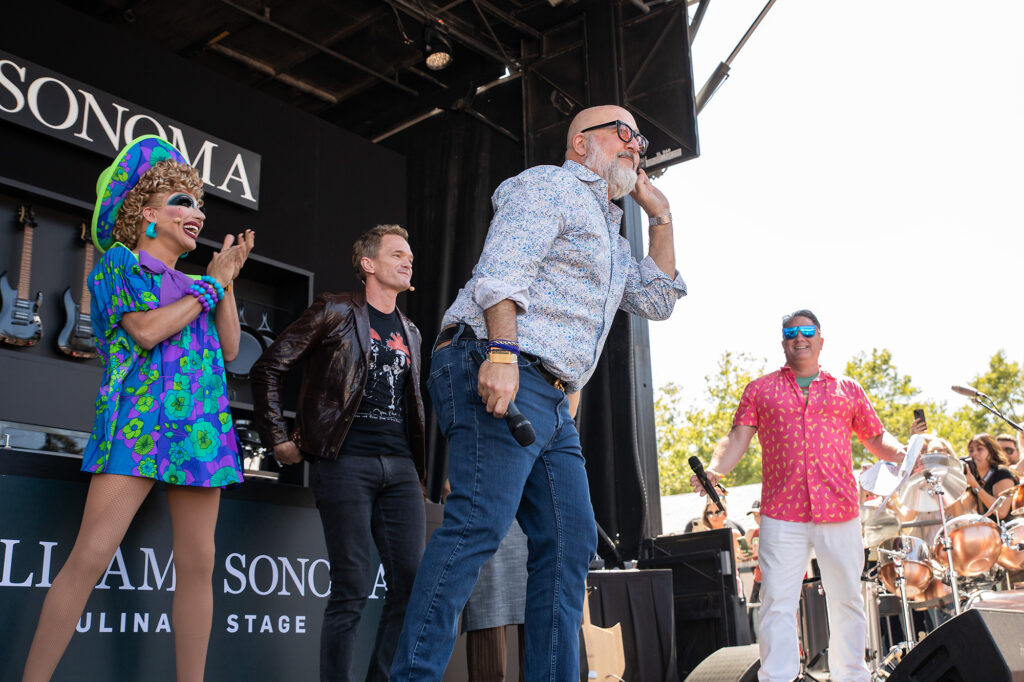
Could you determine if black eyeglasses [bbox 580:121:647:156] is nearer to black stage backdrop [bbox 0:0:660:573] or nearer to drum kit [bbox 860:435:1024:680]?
black stage backdrop [bbox 0:0:660:573]

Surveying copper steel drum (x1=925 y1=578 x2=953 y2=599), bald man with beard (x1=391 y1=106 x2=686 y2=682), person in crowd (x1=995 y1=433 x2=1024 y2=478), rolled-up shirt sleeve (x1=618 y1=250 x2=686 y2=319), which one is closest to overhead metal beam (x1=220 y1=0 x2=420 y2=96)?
rolled-up shirt sleeve (x1=618 y1=250 x2=686 y2=319)

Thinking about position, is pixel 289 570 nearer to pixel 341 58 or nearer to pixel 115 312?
pixel 115 312

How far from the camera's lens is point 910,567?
21.9ft

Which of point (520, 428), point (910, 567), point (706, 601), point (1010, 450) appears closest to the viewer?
point (520, 428)

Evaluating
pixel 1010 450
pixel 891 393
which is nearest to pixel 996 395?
pixel 891 393

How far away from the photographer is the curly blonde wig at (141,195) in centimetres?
286

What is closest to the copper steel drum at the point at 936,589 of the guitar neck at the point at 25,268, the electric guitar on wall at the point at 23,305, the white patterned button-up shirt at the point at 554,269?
the white patterned button-up shirt at the point at 554,269

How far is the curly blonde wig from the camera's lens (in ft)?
9.39

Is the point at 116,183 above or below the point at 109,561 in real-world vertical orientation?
above

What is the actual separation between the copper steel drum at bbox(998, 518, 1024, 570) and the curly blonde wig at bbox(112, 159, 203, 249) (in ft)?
19.1

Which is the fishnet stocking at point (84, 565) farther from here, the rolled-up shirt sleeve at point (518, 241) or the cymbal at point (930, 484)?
the cymbal at point (930, 484)

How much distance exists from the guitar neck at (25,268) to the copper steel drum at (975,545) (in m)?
5.96

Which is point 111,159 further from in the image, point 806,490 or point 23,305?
point 806,490

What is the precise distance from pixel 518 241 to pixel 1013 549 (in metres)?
5.73
